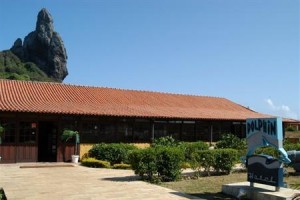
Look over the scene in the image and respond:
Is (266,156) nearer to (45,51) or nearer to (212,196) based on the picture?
(212,196)

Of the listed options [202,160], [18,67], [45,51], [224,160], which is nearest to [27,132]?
[202,160]

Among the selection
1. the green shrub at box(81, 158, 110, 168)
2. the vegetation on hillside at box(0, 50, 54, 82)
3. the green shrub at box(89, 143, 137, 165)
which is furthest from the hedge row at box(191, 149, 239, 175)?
the vegetation on hillside at box(0, 50, 54, 82)

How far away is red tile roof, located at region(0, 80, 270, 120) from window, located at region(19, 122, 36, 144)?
0.99m

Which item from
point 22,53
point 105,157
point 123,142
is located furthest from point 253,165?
point 22,53

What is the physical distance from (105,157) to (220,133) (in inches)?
416

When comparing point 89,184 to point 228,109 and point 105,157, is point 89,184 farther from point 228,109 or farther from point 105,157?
point 228,109

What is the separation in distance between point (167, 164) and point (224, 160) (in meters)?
3.01

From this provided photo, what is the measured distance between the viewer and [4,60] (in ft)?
263

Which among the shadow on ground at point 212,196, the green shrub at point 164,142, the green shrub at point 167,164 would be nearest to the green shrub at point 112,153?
the green shrub at point 164,142

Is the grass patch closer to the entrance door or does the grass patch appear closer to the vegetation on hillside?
the entrance door

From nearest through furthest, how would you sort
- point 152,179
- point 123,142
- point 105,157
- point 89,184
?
point 89,184 → point 152,179 → point 105,157 → point 123,142

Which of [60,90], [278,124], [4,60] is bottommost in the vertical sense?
[278,124]

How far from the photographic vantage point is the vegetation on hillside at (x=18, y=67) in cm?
7694

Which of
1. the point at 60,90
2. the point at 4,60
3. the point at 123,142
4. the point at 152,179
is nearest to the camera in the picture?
the point at 152,179
